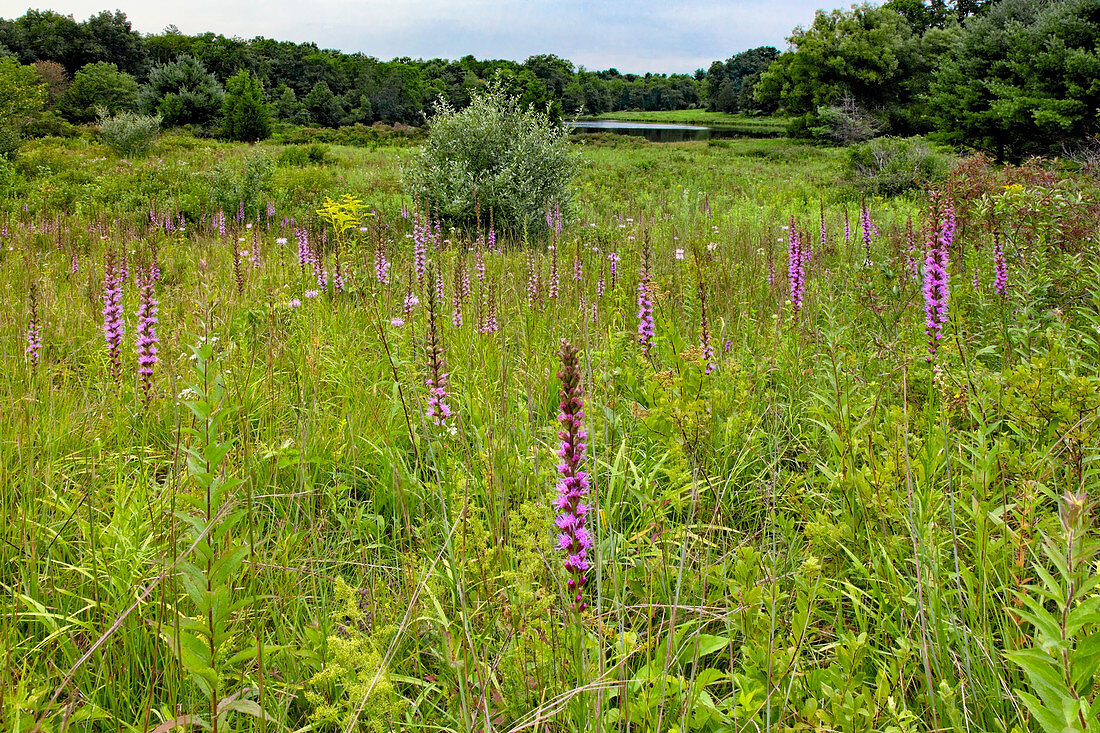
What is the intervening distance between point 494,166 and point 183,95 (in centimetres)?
5013

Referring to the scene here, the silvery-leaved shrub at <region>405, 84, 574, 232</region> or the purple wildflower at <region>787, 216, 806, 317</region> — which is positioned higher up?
the silvery-leaved shrub at <region>405, 84, 574, 232</region>

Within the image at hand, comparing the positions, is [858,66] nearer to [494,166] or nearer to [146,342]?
[494,166]

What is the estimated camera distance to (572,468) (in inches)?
55.9

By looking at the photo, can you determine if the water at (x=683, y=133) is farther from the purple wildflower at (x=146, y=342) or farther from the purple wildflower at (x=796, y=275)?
the purple wildflower at (x=146, y=342)

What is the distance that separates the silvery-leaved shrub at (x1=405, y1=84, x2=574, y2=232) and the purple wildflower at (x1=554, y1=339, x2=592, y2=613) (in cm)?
985

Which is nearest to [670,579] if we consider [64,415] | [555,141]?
[64,415]

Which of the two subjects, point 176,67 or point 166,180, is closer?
point 166,180

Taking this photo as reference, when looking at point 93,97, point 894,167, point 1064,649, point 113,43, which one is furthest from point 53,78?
point 1064,649

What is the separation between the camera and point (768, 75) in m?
63.6

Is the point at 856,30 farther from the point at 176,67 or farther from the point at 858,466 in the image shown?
the point at 858,466

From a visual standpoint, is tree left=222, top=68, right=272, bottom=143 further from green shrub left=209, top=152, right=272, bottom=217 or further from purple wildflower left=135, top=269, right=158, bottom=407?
purple wildflower left=135, top=269, right=158, bottom=407

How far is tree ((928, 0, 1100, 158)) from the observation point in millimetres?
27516

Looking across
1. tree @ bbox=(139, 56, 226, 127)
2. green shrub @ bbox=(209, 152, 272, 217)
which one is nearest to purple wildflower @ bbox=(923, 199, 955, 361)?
green shrub @ bbox=(209, 152, 272, 217)

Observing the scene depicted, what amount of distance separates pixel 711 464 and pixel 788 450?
0.58 m
